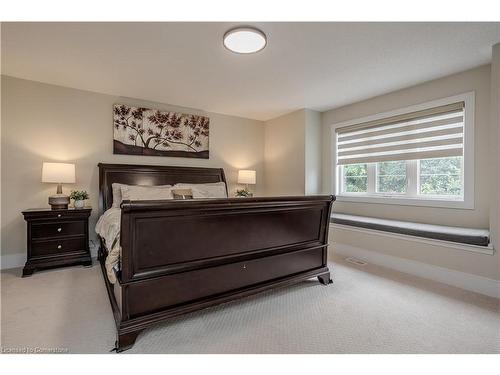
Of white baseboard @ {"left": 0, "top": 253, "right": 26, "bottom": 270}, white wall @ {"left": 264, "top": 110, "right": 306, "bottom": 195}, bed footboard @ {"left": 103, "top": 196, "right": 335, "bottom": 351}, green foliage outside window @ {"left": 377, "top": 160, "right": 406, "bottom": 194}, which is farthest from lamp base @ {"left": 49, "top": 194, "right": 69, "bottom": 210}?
green foliage outside window @ {"left": 377, "top": 160, "right": 406, "bottom": 194}

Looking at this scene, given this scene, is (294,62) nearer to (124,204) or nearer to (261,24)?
(261,24)

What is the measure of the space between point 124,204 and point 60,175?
2.23 meters

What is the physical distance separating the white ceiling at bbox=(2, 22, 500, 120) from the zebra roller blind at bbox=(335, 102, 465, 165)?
45 centimetres

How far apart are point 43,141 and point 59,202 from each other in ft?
2.94

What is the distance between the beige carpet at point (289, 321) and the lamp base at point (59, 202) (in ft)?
2.94

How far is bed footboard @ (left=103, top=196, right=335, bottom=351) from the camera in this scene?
1584mm

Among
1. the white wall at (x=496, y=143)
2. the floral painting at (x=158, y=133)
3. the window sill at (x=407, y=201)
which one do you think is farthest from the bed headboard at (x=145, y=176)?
the white wall at (x=496, y=143)

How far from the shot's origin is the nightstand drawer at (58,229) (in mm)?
2883

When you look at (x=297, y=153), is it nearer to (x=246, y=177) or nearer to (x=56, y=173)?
(x=246, y=177)

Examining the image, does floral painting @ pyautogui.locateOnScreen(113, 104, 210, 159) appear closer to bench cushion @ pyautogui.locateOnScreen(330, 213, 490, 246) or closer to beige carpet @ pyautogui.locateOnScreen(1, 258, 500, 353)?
beige carpet @ pyautogui.locateOnScreen(1, 258, 500, 353)

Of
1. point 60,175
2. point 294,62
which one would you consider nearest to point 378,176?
point 294,62

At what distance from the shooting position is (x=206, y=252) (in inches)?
74.3

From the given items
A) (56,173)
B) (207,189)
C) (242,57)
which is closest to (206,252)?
(242,57)

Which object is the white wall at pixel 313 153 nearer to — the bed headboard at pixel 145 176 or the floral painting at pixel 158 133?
the bed headboard at pixel 145 176
